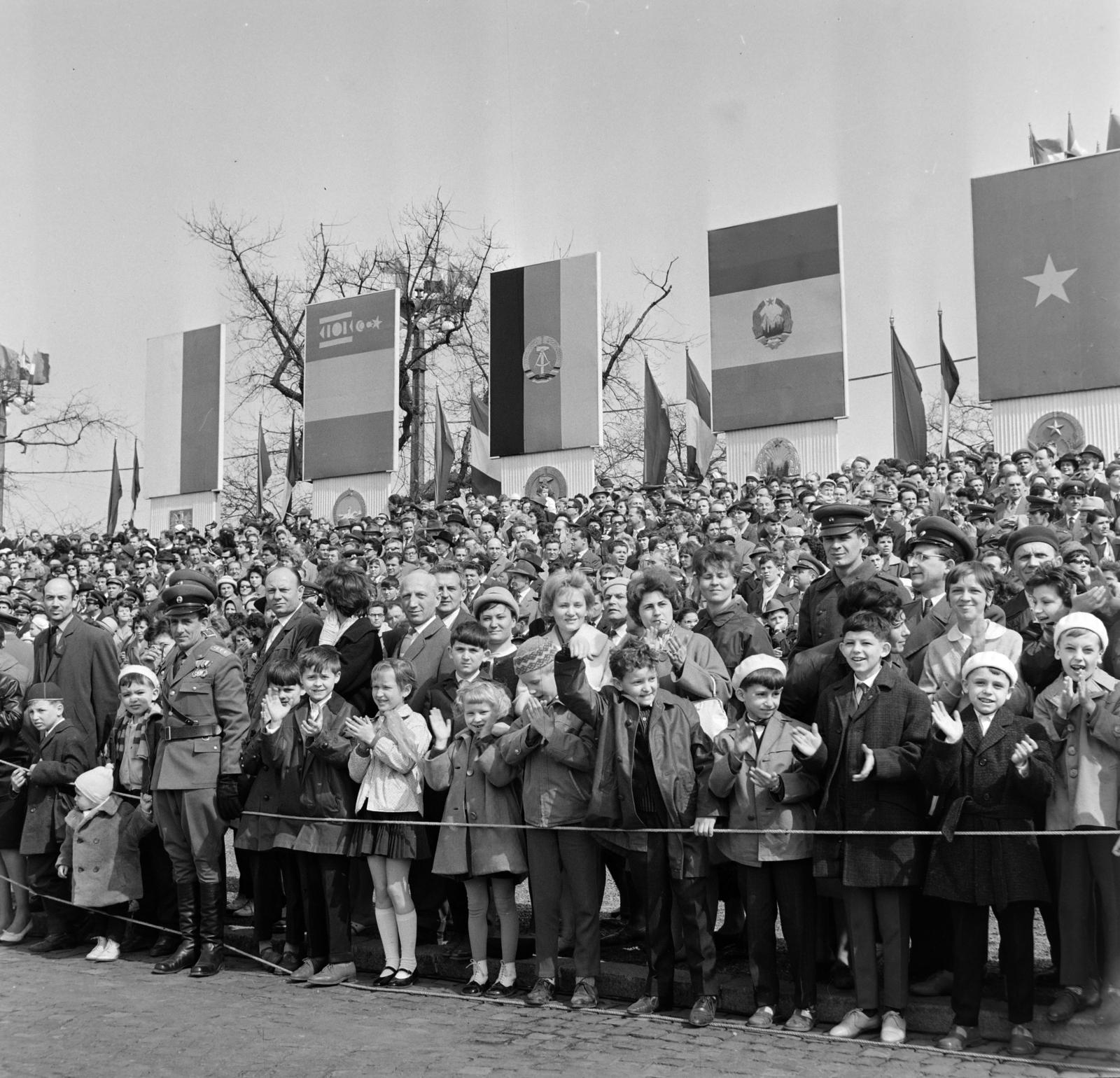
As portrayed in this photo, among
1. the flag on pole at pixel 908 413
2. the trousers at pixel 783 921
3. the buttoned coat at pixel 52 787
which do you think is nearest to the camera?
the trousers at pixel 783 921

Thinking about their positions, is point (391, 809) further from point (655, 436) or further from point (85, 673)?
point (655, 436)

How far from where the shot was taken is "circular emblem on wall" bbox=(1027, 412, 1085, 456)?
22016mm

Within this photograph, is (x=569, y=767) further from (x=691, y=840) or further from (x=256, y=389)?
(x=256, y=389)

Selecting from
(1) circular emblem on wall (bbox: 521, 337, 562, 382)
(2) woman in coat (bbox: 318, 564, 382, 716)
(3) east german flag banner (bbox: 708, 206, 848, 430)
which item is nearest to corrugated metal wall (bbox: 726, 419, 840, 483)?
(3) east german flag banner (bbox: 708, 206, 848, 430)

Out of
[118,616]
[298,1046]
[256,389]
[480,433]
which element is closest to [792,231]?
[480,433]

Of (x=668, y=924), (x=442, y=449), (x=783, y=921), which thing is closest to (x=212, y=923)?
(x=668, y=924)

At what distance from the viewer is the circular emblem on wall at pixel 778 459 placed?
23672 millimetres

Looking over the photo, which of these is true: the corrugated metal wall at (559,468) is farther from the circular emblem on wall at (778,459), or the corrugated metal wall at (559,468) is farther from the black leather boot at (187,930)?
the black leather boot at (187,930)

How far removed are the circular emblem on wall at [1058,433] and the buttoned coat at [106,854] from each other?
56.4 feet

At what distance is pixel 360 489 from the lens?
92.0ft

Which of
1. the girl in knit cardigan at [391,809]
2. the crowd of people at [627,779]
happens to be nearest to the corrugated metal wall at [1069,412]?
the crowd of people at [627,779]

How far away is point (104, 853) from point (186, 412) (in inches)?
903

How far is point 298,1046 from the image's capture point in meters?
5.72

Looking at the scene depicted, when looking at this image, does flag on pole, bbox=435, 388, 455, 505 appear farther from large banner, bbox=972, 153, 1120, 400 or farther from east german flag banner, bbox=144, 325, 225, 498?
large banner, bbox=972, 153, 1120, 400
